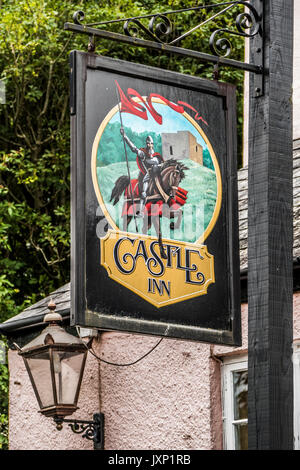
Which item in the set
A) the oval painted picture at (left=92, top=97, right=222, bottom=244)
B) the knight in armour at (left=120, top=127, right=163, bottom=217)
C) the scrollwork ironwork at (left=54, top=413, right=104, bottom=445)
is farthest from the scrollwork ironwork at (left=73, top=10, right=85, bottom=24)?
the scrollwork ironwork at (left=54, top=413, right=104, bottom=445)

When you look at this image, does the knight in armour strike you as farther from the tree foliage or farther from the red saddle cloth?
the tree foliage

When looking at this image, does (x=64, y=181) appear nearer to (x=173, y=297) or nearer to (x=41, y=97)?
(x=41, y=97)

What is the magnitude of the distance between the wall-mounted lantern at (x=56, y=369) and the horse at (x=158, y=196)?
2.30m

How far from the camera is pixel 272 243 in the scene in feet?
16.9

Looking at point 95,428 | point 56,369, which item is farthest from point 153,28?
point 95,428

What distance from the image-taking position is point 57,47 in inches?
623

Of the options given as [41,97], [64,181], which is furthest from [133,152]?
[41,97]

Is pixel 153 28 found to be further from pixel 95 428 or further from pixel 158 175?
pixel 95 428

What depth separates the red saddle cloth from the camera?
5465 mm

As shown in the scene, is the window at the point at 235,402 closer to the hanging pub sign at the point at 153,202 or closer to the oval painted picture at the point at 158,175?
the hanging pub sign at the point at 153,202

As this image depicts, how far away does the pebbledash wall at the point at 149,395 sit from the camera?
7656 millimetres

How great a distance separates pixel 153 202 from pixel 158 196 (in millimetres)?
44

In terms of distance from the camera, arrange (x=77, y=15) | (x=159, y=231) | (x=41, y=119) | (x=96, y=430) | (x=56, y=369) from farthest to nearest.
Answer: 1. (x=41, y=119)
2. (x=96, y=430)
3. (x=56, y=369)
4. (x=159, y=231)
5. (x=77, y=15)

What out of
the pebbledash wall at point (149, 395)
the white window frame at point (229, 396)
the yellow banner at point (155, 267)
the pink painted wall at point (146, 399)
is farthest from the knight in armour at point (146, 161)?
the white window frame at point (229, 396)
